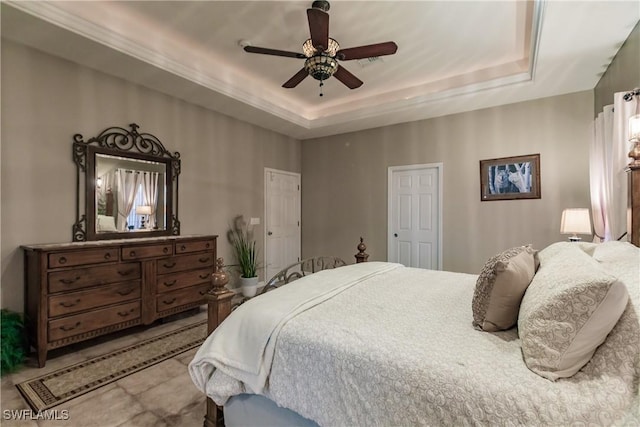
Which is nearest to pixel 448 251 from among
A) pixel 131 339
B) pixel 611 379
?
pixel 611 379

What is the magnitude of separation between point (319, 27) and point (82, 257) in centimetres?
272

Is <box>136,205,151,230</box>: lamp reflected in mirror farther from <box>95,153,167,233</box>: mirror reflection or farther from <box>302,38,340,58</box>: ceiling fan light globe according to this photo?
<box>302,38,340,58</box>: ceiling fan light globe

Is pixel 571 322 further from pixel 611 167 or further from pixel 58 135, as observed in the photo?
pixel 58 135

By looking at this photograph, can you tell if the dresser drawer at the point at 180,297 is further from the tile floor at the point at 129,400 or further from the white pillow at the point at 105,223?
the white pillow at the point at 105,223

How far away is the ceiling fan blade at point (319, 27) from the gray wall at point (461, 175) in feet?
9.42

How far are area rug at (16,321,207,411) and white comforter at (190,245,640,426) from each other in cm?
133

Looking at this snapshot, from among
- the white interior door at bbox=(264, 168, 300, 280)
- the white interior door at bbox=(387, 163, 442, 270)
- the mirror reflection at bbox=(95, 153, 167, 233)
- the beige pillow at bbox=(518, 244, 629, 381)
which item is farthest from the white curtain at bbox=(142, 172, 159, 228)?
the beige pillow at bbox=(518, 244, 629, 381)

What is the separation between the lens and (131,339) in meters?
2.99

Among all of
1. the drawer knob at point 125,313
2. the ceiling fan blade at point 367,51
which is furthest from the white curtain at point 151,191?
the ceiling fan blade at point 367,51

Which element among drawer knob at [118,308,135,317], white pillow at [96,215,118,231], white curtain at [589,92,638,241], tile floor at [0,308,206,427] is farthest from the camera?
white pillow at [96,215,118,231]

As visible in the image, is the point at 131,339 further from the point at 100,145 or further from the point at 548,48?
the point at 548,48

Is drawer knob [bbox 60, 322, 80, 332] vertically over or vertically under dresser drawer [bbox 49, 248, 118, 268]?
under

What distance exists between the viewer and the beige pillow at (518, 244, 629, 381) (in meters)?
0.93

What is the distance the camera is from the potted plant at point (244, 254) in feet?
14.9
